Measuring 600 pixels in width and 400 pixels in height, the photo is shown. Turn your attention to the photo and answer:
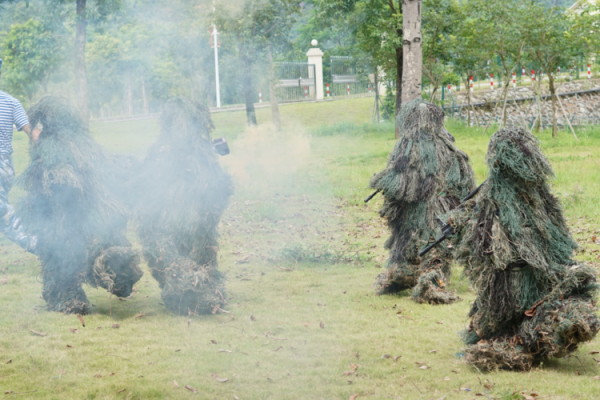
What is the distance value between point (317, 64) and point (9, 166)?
27253 millimetres

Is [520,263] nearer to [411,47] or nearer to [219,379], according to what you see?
[219,379]

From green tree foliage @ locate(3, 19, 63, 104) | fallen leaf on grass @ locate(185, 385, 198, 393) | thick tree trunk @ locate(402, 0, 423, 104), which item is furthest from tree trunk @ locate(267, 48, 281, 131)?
fallen leaf on grass @ locate(185, 385, 198, 393)

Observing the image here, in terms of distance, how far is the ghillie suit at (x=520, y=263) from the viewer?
4.31 meters

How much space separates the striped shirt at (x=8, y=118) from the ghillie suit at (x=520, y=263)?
469 centimetres

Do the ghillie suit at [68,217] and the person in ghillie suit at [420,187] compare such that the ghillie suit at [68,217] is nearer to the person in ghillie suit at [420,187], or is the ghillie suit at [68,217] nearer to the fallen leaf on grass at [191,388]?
the fallen leaf on grass at [191,388]

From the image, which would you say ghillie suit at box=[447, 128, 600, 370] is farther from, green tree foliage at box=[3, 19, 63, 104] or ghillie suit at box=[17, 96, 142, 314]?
green tree foliage at box=[3, 19, 63, 104]

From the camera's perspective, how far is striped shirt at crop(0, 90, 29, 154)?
245 inches

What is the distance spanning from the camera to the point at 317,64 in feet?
106

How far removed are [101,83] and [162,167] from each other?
15908mm

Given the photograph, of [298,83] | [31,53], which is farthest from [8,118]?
[298,83]

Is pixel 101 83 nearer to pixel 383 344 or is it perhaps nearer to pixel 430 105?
pixel 430 105

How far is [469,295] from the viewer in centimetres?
665

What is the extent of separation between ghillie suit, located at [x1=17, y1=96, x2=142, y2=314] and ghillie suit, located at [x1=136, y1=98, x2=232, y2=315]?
312mm

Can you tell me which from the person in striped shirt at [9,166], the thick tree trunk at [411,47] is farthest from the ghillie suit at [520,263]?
the thick tree trunk at [411,47]
